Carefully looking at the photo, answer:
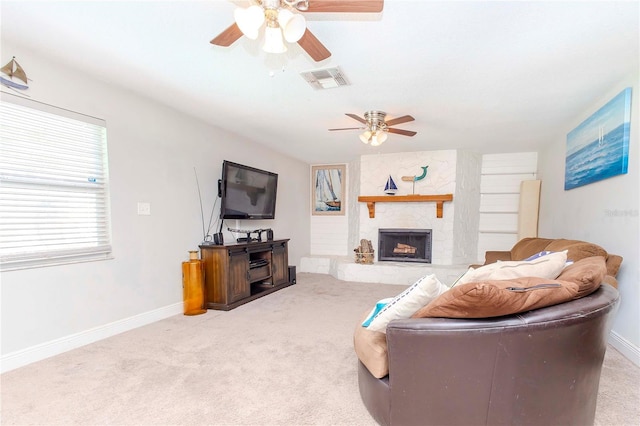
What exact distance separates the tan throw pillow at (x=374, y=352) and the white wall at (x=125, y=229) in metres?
2.29

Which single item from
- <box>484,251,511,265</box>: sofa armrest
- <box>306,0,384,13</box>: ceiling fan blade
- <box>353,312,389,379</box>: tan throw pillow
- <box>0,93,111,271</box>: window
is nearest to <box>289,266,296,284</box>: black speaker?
<box>0,93,111,271</box>: window

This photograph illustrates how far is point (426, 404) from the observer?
1210 mm

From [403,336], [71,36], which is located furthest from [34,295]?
[403,336]

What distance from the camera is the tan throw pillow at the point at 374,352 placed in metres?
1.35

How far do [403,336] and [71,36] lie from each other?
2.59 metres

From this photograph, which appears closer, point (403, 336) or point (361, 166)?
point (403, 336)

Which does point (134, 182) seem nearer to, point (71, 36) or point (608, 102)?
point (71, 36)

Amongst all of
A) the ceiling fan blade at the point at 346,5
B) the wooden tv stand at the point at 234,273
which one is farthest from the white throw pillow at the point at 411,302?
the wooden tv stand at the point at 234,273

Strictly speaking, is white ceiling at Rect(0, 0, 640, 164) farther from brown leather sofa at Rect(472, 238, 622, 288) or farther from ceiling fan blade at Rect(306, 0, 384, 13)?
brown leather sofa at Rect(472, 238, 622, 288)

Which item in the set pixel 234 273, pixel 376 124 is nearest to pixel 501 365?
pixel 376 124

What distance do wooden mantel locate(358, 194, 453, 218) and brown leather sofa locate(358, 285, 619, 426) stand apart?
3.83 m

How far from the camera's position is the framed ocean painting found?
2.31 meters

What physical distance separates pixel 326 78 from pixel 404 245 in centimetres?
369

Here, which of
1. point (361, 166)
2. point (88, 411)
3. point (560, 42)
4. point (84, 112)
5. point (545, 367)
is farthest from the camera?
point (361, 166)
